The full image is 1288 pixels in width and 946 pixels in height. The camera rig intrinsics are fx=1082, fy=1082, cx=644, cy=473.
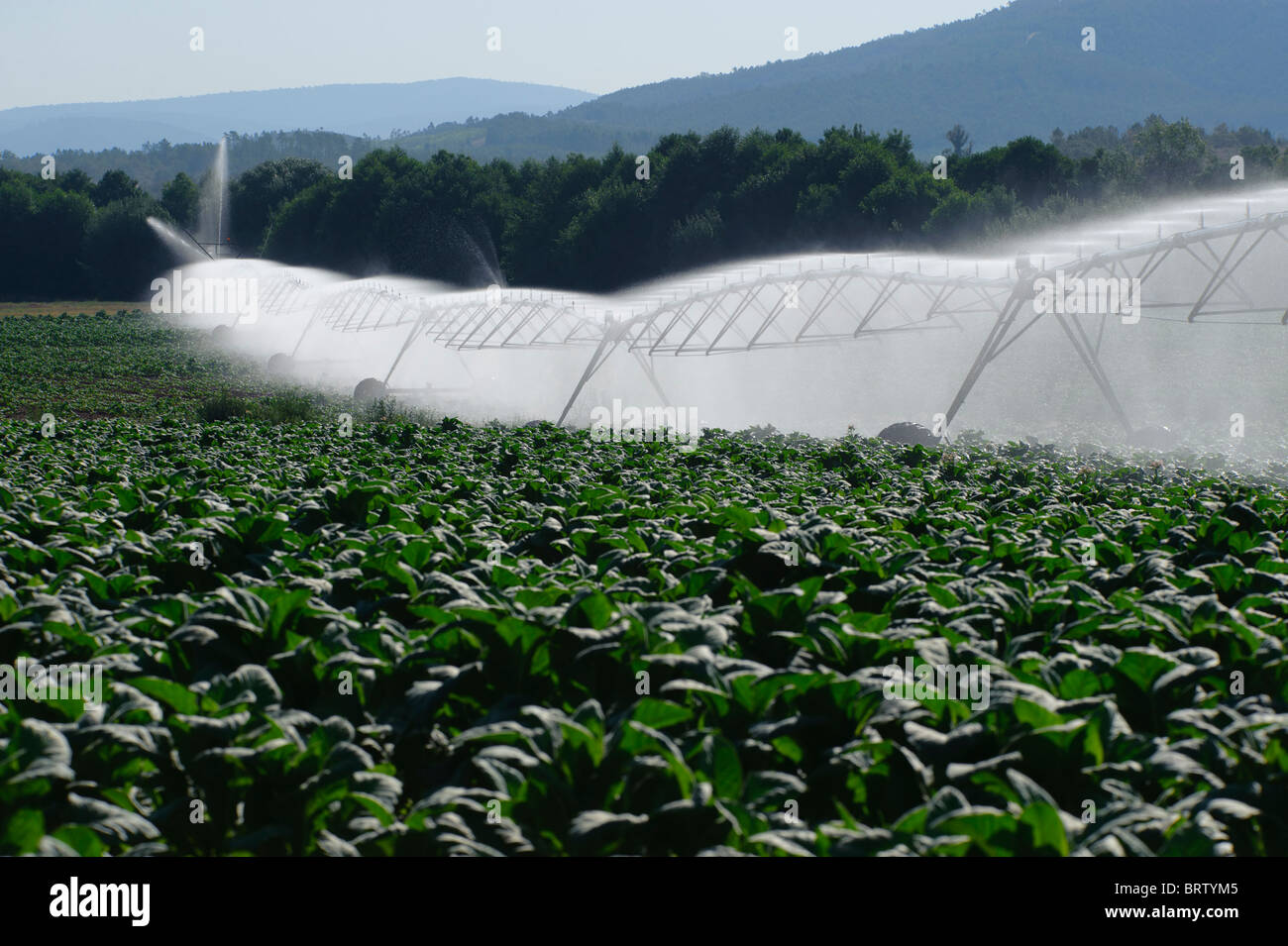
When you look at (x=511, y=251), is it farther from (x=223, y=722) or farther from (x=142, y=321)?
(x=223, y=722)

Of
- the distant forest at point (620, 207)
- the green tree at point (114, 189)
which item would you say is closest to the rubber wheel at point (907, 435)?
the distant forest at point (620, 207)

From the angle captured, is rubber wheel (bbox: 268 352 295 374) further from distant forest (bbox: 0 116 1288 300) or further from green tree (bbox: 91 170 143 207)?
green tree (bbox: 91 170 143 207)

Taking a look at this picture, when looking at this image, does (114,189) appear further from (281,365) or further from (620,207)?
(281,365)

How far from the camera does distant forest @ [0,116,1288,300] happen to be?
248 ft

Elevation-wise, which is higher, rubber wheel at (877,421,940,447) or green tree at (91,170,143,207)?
green tree at (91,170,143,207)

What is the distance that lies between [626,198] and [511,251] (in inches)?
521

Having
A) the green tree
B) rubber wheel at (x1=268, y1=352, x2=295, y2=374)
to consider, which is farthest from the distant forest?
rubber wheel at (x1=268, y1=352, x2=295, y2=374)

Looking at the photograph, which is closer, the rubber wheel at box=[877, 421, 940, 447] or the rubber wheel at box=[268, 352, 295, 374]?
the rubber wheel at box=[877, 421, 940, 447]

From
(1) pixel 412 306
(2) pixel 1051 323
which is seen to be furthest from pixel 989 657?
(2) pixel 1051 323

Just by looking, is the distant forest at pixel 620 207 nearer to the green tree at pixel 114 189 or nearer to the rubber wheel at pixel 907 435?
the green tree at pixel 114 189

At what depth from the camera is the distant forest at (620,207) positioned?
75562 mm

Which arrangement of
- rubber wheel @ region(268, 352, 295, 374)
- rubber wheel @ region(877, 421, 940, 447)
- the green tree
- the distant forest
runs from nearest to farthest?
rubber wheel @ region(877, 421, 940, 447)
rubber wheel @ region(268, 352, 295, 374)
the distant forest
the green tree

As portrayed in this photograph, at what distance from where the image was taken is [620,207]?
8925 centimetres

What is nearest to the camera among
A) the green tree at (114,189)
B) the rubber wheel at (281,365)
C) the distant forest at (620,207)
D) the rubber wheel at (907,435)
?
the rubber wheel at (907,435)
